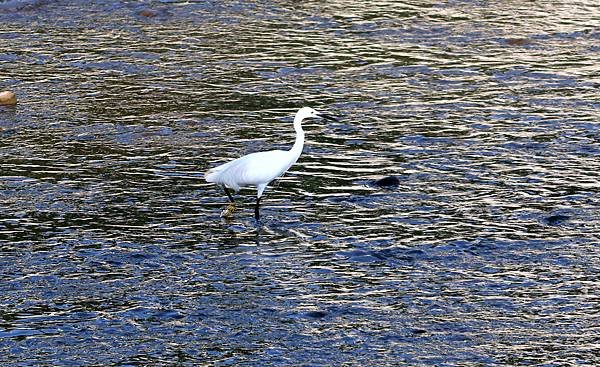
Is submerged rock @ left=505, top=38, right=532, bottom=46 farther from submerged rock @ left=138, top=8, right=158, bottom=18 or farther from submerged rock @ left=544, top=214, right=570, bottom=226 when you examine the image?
submerged rock @ left=544, top=214, right=570, bottom=226

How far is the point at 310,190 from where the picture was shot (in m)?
10.7

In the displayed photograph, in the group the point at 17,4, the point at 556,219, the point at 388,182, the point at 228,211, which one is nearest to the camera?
the point at 556,219

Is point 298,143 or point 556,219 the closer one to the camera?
point 556,219

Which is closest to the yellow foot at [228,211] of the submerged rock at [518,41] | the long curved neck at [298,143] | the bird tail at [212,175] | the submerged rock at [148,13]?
the bird tail at [212,175]

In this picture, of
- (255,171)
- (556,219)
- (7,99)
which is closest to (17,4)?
(7,99)

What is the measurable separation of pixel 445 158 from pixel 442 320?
11.8 ft

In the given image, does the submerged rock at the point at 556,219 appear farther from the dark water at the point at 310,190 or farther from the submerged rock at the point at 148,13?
the submerged rock at the point at 148,13

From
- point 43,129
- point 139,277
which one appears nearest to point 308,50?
point 43,129

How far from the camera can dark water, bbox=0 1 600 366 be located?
783 cm

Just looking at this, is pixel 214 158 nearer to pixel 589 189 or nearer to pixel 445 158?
pixel 445 158

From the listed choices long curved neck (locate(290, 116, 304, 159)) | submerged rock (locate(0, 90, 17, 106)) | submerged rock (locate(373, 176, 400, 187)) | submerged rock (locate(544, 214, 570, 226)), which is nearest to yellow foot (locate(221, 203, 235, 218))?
long curved neck (locate(290, 116, 304, 159))

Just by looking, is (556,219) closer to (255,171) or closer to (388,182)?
(388,182)

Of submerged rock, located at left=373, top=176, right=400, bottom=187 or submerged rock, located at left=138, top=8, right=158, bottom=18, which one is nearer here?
submerged rock, located at left=373, top=176, right=400, bottom=187

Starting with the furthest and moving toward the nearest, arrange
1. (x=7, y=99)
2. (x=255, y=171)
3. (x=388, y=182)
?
(x=7, y=99), (x=388, y=182), (x=255, y=171)
